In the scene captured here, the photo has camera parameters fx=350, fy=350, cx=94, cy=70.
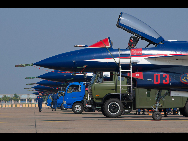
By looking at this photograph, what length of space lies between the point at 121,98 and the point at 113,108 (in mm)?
744

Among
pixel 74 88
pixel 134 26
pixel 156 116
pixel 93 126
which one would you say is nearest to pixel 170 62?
pixel 134 26

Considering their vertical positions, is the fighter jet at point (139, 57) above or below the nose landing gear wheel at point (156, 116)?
above

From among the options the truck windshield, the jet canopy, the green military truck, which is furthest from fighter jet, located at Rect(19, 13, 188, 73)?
the truck windshield

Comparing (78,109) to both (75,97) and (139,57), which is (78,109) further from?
(139,57)

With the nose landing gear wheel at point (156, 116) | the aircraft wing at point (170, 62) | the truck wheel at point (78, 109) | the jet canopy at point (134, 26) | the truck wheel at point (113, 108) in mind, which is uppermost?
the jet canopy at point (134, 26)

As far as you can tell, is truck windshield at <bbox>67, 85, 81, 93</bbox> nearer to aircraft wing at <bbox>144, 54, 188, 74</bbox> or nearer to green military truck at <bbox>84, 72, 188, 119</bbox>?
green military truck at <bbox>84, 72, 188, 119</bbox>

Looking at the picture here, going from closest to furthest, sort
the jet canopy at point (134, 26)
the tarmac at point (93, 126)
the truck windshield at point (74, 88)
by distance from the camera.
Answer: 1. the tarmac at point (93, 126)
2. the jet canopy at point (134, 26)
3. the truck windshield at point (74, 88)

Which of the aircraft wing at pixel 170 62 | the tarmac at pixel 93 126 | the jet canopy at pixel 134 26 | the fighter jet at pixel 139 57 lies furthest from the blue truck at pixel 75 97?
the tarmac at pixel 93 126

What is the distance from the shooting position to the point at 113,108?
1892 cm

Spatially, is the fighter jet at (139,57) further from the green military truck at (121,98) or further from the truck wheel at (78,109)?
the truck wheel at (78,109)

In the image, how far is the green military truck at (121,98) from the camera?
1889 centimetres

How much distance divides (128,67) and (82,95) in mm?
8630

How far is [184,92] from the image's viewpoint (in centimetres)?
1856

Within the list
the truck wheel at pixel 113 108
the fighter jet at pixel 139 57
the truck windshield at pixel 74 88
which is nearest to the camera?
the truck wheel at pixel 113 108
